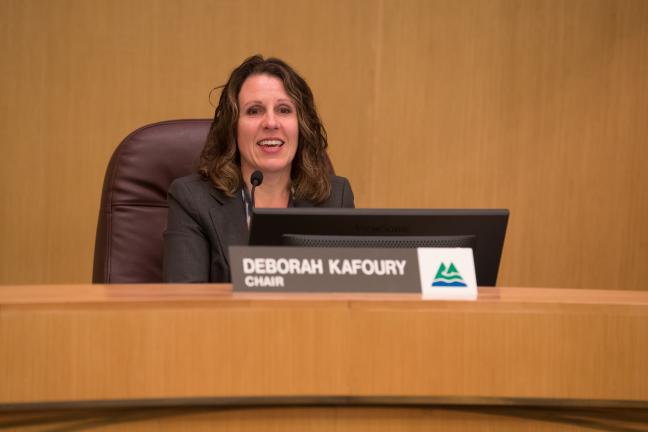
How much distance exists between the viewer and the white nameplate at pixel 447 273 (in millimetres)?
1246

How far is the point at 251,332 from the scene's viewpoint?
3.52ft

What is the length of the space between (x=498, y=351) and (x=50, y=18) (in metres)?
2.48

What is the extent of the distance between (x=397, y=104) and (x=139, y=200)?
136 cm

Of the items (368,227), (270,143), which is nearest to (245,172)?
(270,143)

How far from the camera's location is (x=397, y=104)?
129 inches

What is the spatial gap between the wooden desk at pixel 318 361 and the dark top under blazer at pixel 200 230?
3.09ft

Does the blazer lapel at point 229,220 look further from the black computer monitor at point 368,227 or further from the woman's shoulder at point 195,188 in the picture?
the black computer monitor at point 368,227

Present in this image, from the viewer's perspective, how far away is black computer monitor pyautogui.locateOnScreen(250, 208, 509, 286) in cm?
145

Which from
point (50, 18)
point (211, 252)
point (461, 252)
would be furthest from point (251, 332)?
point (50, 18)

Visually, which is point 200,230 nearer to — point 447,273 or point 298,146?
point 298,146

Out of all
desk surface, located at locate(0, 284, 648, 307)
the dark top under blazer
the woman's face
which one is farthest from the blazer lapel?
desk surface, located at locate(0, 284, 648, 307)

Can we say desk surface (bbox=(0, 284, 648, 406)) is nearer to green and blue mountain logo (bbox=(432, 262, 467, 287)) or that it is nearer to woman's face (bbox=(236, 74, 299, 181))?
green and blue mountain logo (bbox=(432, 262, 467, 287))

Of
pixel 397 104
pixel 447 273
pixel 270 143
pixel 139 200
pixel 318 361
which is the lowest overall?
pixel 318 361

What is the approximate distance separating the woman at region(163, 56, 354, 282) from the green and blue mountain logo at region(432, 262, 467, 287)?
3.07 feet
